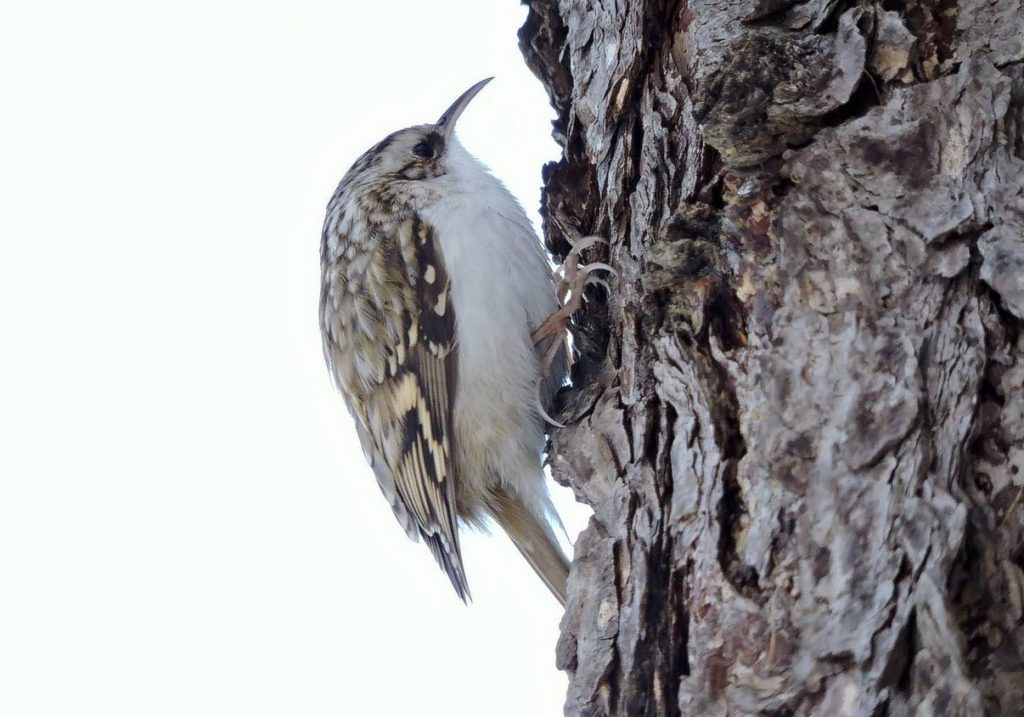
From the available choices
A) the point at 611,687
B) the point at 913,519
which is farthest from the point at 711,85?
the point at 611,687

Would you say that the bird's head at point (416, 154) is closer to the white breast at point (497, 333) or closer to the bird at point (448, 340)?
the bird at point (448, 340)

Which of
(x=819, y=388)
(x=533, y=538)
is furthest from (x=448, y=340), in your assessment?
(x=819, y=388)

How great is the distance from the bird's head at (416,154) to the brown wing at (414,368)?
0.25 metres

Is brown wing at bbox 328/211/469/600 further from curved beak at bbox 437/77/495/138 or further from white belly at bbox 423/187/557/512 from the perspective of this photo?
curved beak at bbox 437/77/495/138

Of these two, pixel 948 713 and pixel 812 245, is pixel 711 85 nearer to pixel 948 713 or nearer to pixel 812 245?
pixel 812 245

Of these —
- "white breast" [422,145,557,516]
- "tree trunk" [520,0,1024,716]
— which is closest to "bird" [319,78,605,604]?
"white breast" [422,145,557,516]

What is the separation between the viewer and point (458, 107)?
2.80m

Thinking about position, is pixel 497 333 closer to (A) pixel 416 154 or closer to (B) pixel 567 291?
(B) pixel 567 291

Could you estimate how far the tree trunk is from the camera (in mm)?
1121

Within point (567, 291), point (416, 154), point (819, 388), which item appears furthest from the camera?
point (416, 154)

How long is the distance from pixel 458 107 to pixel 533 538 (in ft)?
3.71

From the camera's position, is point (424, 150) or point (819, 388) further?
point (424, 150)

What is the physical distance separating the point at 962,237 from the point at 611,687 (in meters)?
0.68

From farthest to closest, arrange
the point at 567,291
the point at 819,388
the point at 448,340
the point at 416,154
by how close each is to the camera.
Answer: the point at 416,154 < the point at 448,340 < the point at 567,291 < the point at 819,388
